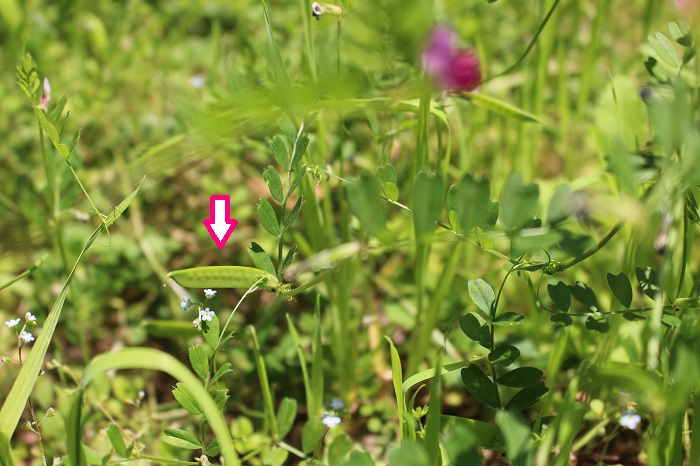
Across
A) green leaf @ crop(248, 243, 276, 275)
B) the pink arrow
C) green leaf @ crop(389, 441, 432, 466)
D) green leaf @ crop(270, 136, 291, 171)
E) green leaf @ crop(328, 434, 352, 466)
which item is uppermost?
green leaf @ crop(270, 136, 291, 171)

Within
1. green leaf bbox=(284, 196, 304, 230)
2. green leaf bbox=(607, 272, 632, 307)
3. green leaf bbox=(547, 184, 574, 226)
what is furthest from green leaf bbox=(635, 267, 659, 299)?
green leaf bbox=(284, 196, 304, 230)

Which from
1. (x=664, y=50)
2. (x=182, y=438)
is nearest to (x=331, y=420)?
(x=182, y=438)

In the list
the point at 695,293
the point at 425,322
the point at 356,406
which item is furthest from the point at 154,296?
the point at 695,293

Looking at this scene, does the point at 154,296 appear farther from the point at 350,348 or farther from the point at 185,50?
the point at 185,50

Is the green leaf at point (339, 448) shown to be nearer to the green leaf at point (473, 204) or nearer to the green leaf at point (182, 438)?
the green leaf at point (182, 438)

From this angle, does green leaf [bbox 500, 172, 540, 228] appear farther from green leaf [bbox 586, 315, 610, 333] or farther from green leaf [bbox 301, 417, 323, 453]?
green leaf [bbox 301, 417, 323, 453]

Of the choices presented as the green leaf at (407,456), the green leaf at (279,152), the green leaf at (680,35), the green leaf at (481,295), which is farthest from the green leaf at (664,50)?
the green leaf at (407,456)

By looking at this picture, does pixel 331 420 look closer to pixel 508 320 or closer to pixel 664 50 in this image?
pixel 508 320
